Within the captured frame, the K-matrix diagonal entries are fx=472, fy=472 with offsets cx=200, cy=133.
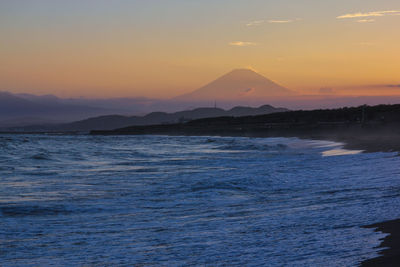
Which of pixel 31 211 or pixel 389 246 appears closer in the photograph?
pixel 389 246

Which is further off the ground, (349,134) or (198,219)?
(349,134)

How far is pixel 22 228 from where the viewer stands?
26.6 feet

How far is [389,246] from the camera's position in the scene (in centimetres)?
577

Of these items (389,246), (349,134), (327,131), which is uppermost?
(327,131)

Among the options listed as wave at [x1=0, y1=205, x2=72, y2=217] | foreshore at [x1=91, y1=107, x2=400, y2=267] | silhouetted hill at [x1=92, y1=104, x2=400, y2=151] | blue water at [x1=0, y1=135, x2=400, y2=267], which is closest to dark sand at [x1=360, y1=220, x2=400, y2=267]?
foreshore at [x1=91, y1=107, x2=400, y2=267]

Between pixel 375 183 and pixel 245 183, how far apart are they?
3.73 metres

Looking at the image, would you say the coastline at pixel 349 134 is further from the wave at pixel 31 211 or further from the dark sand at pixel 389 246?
the wave at pixel 31 211

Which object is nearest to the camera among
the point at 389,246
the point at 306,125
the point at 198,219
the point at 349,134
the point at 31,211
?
the point at 389,246

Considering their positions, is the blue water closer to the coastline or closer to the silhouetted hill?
the coastline

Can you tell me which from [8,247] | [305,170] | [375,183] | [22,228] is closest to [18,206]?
[22,228]

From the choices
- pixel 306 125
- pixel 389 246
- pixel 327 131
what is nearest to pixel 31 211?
pixel 389 246

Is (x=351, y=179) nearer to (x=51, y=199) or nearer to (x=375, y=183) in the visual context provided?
(x=375, y=183)

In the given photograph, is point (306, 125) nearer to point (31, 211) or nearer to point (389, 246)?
point (31, 211)

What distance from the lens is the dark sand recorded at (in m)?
5.08
